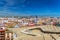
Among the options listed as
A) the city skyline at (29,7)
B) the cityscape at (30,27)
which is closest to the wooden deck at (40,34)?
the cityscape at (30,27)

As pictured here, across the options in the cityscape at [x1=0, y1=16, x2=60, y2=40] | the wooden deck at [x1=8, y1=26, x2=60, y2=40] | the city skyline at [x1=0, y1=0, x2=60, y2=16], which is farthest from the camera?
the city skyline at [x1=0, y1=0, x2=60, y2=16]

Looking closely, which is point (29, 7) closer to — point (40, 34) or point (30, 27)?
point (30, 27)

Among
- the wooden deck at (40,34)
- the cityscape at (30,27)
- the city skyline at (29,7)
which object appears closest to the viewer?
the wooden deck at (40,34)

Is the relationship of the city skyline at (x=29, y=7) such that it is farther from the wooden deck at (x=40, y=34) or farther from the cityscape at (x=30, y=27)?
the wooden deck at (x=40, y=34)

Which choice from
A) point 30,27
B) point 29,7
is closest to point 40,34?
point 30,27

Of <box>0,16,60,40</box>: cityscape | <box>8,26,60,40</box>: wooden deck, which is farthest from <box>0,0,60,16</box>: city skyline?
<box>8,26,60,40</box>: wooden deck

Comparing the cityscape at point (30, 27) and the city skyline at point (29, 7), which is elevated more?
the city skyline at point (29, 7)

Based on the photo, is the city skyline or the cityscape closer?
the cityscape

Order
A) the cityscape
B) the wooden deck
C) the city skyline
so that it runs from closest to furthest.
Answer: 1. the wooden deck
2. the cityscape
3. the city skyline

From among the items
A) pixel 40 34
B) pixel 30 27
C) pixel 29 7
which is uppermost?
pixel 29 7

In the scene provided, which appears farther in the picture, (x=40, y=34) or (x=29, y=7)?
(x=29, y=7)

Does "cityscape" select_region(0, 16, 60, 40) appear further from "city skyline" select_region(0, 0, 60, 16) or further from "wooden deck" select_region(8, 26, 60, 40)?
"city skyline" select_region(0, 0, 60, 16)

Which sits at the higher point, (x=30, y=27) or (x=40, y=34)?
(x=30, y=27)
